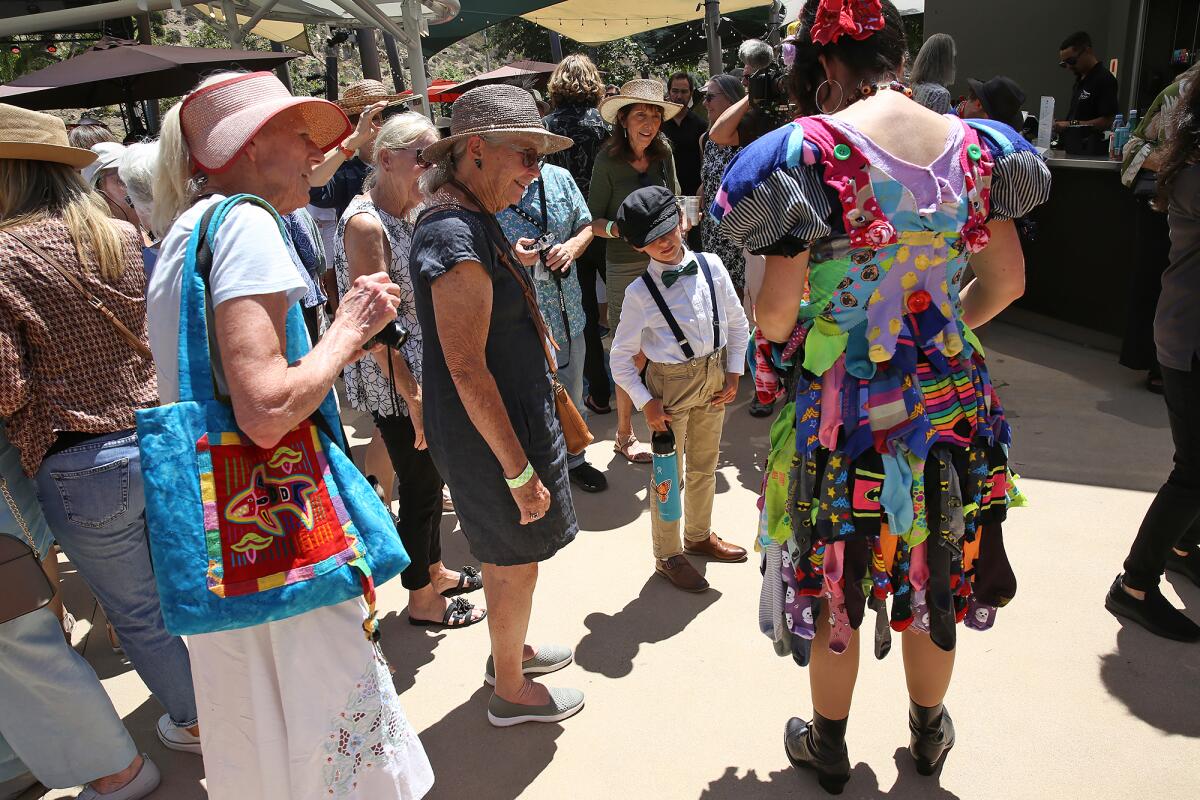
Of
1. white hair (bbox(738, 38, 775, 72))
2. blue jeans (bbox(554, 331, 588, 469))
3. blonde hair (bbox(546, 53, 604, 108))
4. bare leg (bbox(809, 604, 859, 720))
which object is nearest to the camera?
bare leg (bbox(809, 604, 859, 720))

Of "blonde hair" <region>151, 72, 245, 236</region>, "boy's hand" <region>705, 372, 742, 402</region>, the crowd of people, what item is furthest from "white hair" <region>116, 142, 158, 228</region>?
"boy's hand" <region>705, 372, 742, 402</region>

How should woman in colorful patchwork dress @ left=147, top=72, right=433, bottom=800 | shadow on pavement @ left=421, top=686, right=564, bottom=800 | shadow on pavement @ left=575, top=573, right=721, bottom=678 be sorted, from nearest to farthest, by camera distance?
woman in colorful patchwork dress @ left=147, top=72, right=433, bottom=800 < shadow on pavement @ left=421, top=686, right=564, bottom=800 < shadow on pavement @ left=575, top=573, right=721, bottom=678

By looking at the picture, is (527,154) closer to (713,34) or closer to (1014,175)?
(1014,175)

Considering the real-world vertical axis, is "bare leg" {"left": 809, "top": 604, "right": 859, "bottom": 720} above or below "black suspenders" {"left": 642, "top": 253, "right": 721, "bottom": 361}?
below

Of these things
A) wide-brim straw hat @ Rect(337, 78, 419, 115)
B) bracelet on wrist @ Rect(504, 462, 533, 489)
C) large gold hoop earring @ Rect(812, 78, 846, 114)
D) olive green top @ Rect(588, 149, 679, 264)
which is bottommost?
bracelet on wrist @ Rect(504, 462, 533, 489)

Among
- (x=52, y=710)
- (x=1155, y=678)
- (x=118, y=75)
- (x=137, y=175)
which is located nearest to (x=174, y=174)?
(x=137, y=175)

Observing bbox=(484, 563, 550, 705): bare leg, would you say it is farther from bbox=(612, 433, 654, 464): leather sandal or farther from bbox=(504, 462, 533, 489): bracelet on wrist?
bbox=(612, 433, 654, 464): leather sandal

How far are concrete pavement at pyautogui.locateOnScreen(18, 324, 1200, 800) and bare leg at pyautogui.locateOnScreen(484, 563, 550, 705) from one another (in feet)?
0.43

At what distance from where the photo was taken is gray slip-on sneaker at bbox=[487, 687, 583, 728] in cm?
284

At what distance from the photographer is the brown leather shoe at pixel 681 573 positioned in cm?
356

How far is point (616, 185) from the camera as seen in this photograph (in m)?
4.93

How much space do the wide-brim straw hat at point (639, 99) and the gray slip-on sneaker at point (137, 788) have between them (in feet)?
12.9

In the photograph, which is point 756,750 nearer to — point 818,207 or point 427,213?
point 818,207

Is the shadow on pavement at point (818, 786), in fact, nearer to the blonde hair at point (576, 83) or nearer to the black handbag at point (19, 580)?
the black handbag at point (19, 580)
